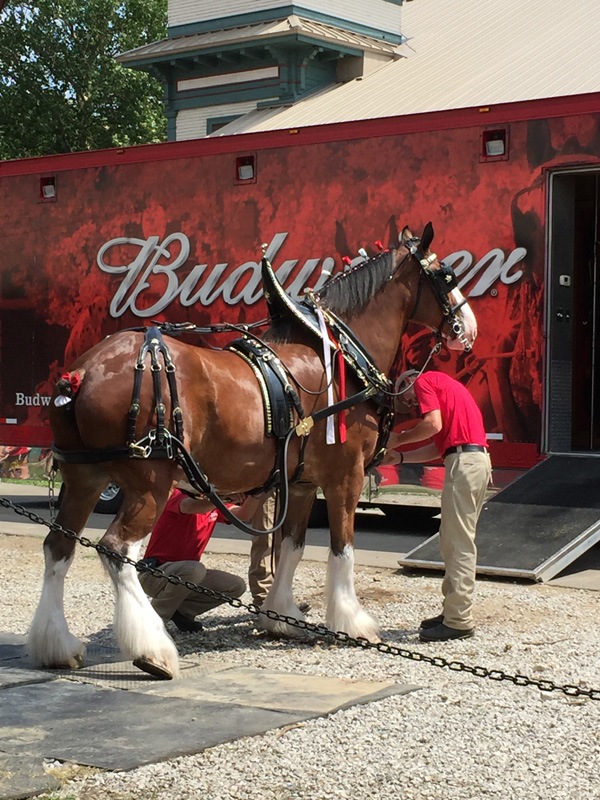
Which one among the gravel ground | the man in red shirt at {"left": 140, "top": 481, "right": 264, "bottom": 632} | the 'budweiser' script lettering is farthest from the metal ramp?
the 'budweiser' script lettering

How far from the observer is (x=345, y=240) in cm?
1139

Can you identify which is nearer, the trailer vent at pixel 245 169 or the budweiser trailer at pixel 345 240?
the budweiser trailer at pixel 345 240

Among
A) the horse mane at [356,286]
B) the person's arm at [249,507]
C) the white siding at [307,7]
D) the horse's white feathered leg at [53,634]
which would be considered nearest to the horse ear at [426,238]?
the horse mane at [356,286]

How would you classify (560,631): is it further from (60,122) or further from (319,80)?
(60,122)

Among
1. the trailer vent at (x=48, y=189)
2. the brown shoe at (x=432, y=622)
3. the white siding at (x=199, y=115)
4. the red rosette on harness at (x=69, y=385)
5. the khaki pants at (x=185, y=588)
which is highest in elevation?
the white siding at (x=199, y=115)

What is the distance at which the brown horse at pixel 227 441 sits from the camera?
5.98 meters

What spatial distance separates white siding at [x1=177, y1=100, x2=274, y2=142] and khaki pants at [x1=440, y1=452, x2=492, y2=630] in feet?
58.7

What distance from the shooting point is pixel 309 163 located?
38.0 ft

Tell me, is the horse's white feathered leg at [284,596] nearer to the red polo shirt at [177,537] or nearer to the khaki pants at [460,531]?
the red polo shirt at [177,537]

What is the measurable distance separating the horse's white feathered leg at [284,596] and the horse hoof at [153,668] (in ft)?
4.19

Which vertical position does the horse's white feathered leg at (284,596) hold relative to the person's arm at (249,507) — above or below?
below

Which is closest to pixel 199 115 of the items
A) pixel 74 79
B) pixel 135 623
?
pixel 74 79

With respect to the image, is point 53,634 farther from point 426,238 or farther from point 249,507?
point 426,238

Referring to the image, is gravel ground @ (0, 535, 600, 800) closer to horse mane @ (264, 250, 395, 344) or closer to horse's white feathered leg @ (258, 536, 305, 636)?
horse's white feathered leg @ (258, 536, 305, 636)
